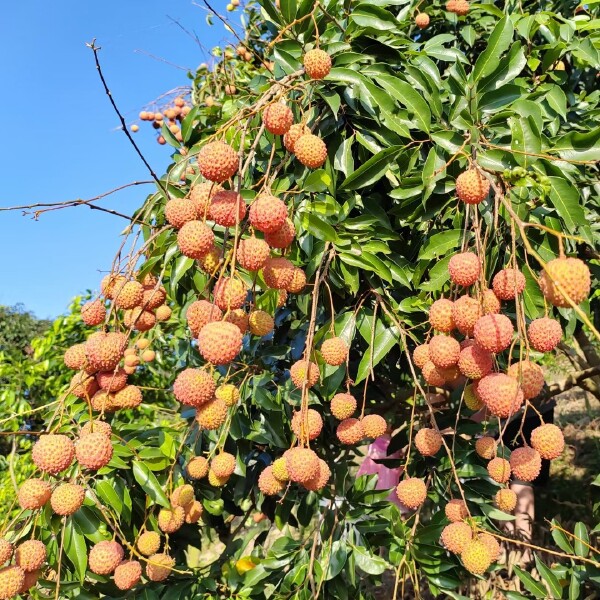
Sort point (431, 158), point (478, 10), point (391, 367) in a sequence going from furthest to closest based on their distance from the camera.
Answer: point (478, 10) < point (391, 367) < point (431, 158)

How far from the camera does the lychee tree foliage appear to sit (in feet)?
2.95

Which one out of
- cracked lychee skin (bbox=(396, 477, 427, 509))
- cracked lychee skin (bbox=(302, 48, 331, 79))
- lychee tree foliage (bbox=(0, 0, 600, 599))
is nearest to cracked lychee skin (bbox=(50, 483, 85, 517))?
lychee tree foliage (bbox=(0, 0, 600, 599))

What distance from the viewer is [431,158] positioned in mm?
1148

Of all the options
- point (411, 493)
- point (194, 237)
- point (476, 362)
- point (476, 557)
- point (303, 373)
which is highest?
point (194, 237)

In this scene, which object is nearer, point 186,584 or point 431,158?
point 431,158

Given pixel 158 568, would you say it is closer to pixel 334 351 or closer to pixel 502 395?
pixel 334 351

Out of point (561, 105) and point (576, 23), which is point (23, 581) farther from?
point (576, 23)

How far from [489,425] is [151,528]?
1.00 m

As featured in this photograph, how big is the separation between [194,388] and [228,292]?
19 centimetres

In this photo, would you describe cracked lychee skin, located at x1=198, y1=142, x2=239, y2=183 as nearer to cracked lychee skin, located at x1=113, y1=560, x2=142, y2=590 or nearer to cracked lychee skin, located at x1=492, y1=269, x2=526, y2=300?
cracked lychee skin, located at x1=492, y1=269, x2=526, y2=300

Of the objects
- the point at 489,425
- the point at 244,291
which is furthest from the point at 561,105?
the point at 244,291

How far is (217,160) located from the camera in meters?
0.81

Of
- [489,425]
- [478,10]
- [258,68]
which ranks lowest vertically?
[489,425]

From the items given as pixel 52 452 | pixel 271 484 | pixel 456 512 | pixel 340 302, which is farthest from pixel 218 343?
pixel 340 302
